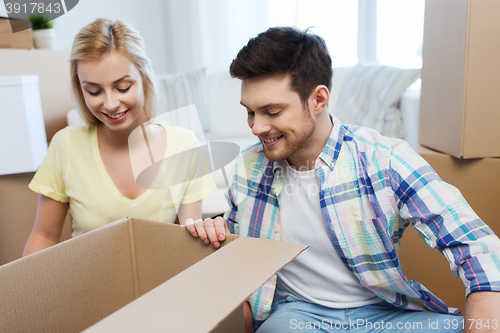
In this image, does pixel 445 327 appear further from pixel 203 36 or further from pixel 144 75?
pixel 203 36

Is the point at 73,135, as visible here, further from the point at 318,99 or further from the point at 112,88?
the point at 318,99

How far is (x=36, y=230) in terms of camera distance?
3.35 ft

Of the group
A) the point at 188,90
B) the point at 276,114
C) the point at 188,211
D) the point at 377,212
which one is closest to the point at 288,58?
the point at 276,114

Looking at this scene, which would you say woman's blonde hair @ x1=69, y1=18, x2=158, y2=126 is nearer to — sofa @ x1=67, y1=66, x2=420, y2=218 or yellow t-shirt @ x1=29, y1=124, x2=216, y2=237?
yellow t-shirt @ x1=29, y1=124, x2=216, y2=237

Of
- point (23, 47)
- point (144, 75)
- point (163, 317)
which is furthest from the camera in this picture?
point (23, 47)

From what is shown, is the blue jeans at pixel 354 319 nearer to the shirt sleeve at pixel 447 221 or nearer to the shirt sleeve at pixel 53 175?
the shirt sleeve at pixel 447 221

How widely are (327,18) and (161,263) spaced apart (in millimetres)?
2059

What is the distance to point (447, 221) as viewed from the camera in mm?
674

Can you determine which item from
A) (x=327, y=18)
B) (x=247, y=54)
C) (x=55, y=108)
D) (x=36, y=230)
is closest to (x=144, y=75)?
(x=247, y=54)

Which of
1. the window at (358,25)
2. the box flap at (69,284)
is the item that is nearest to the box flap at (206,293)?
the box flap at (69,284)

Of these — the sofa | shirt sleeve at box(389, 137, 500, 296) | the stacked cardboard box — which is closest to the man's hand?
shirt sleeve at box(389, 137, 500, 296)

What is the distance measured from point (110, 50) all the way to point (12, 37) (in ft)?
3.16

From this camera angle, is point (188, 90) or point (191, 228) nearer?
point (191, 228)

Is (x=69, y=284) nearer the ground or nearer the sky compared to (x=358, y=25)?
nearer the ground
